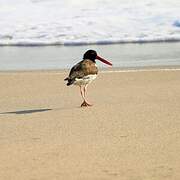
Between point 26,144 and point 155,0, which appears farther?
point 155,0

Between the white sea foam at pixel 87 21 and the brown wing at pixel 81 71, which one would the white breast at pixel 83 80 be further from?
the white sea foam at pixel 87 21

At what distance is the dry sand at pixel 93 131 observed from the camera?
4223 mm

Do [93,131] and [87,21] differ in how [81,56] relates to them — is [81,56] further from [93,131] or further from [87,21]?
[93,131]

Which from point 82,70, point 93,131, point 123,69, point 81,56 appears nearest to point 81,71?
point 82,70

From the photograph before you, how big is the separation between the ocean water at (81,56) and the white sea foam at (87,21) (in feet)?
2.80

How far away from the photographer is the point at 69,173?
415 cm

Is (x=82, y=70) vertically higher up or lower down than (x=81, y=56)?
higher up

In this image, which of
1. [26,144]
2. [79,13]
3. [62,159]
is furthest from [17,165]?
[79,13]

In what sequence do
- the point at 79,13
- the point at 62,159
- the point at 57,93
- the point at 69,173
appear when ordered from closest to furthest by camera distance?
the point at 69,173 → the point at 62,159 → the point at 57,93 → the point at 79,13

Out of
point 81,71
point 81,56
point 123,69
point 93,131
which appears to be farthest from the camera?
point 81,56

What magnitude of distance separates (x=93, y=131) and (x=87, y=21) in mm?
11839

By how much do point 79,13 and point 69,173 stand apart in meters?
14.1

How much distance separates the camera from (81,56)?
12.3 m

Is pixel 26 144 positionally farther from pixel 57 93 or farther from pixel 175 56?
pixel 175 56
